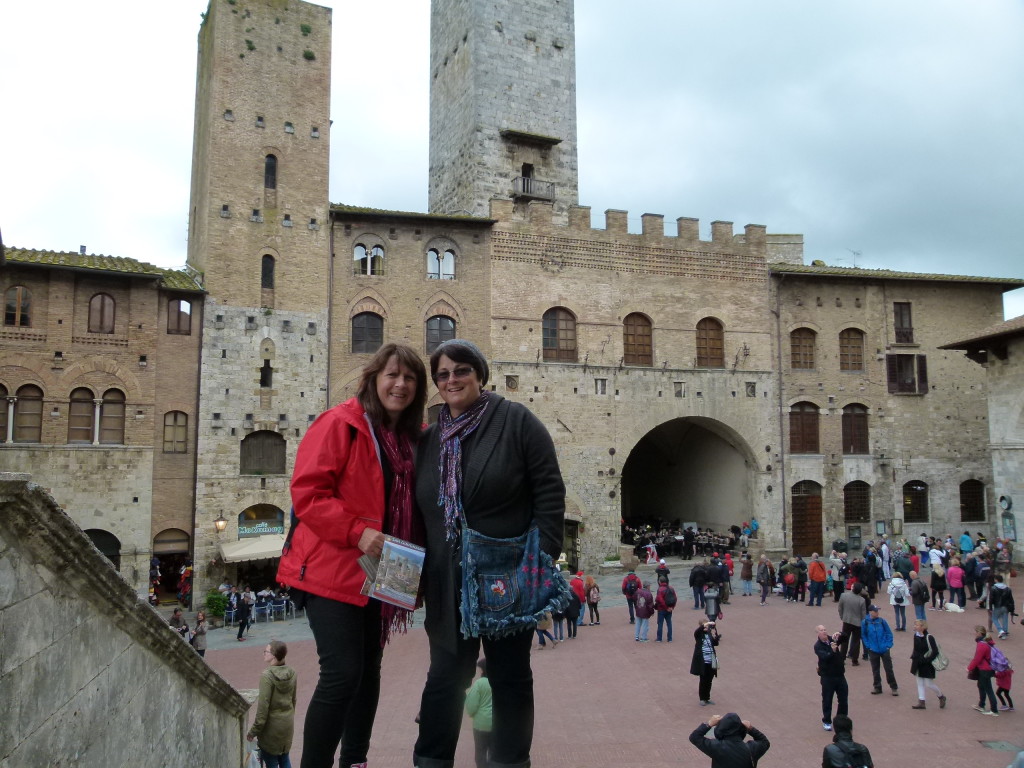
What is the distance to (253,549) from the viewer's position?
22.7m

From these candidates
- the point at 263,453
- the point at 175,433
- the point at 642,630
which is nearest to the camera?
the point at 642,630

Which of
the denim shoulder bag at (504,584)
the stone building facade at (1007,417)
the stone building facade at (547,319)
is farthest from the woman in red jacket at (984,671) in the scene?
the stone building facade at (1007,417)

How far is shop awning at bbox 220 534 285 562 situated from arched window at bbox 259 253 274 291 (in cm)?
773

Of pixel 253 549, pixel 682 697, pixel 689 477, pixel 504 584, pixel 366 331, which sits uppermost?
pixel 366 331

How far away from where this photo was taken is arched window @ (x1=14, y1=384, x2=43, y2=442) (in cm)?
2239

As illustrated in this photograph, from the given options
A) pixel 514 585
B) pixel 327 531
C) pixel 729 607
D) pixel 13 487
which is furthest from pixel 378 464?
pixel 729 607

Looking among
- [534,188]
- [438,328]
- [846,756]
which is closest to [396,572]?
[846,756]

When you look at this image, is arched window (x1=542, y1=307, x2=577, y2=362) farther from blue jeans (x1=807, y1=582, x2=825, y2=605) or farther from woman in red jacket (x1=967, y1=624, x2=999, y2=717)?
woman in red jacket (x1=967, y1=624, x2=999, y2=717)

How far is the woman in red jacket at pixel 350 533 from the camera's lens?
11.9 feet

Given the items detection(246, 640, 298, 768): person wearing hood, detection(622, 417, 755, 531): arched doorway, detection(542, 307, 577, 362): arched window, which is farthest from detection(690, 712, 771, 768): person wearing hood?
detection(622, 417, 755, 531): arched doorway

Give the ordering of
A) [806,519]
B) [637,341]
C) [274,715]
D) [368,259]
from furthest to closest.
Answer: [806,519]
[637,341]
[368,259]
[274,715]

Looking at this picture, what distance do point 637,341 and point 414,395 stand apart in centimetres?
2599

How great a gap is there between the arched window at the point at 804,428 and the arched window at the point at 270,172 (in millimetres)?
20460

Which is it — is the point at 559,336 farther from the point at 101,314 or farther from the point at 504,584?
the point at 504,584
